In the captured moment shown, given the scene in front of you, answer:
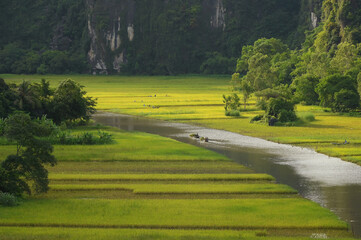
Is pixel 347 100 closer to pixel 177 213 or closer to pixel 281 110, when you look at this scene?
pixel 281 110

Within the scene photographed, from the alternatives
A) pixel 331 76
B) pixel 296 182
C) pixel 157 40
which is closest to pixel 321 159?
pixel 296 182

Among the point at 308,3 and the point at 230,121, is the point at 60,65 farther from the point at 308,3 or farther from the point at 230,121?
the point at 230,121

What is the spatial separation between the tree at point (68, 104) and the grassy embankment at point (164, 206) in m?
15.0

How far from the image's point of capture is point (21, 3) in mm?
175875

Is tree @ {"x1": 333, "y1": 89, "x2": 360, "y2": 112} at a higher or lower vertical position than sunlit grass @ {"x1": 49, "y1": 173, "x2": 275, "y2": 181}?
higher

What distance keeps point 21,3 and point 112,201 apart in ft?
526

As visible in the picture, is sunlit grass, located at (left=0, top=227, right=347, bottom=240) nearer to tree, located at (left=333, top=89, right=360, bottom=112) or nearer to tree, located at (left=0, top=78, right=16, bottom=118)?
tree, located at (left=0, top=78, right=16, bottom=118)

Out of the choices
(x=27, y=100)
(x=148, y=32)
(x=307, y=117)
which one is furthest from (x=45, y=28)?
(x=307, y=117)

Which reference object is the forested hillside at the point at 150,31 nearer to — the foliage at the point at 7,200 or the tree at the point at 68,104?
the tree at the point at 68,104

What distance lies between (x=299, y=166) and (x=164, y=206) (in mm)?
10382

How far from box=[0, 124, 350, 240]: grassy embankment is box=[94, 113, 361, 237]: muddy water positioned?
844 mm

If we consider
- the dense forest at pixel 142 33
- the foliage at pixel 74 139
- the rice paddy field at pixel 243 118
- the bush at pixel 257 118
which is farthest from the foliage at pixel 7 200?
the dense forest at pixel 142 33

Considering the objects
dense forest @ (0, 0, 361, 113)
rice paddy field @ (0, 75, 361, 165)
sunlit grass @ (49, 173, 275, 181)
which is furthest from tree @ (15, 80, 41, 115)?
dense forest @ (0, 0, 361, 113)

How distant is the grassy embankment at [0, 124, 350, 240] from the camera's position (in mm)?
20266
